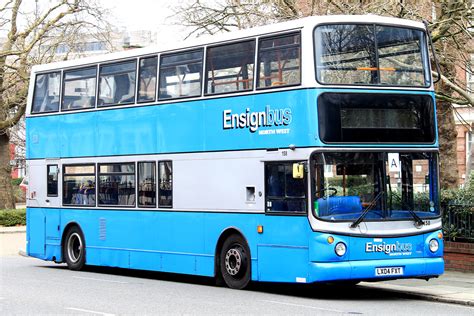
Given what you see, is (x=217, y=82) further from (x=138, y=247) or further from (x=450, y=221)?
(x=450, y=221)

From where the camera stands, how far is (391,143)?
1627 cm

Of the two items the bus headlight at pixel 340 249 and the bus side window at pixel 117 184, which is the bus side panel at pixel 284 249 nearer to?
the bus headlight at pixel 340 249

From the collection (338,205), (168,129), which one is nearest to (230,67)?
(168,129)

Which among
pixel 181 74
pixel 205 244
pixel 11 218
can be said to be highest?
pixel 181 74

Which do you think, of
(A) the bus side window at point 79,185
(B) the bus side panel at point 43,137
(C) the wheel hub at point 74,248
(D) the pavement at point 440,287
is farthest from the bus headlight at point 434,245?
(B) the bus side panel at point 43,137

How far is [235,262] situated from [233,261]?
0.07 metres

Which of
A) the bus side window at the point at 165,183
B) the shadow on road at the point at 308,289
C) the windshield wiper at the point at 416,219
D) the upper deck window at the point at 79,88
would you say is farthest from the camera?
the upper deck window at the point at 79,88

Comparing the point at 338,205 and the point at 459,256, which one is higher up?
the point at 338,205

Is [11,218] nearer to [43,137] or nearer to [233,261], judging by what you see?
[43,137]

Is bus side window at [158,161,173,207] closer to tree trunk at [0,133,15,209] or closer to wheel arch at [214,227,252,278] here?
wheel arch at [214,227,252,278]

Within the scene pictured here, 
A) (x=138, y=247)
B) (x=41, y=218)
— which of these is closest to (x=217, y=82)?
(x=138, y=247)

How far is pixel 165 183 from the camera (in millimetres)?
19438

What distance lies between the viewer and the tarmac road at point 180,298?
14.3 m

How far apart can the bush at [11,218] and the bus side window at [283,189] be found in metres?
23.9
